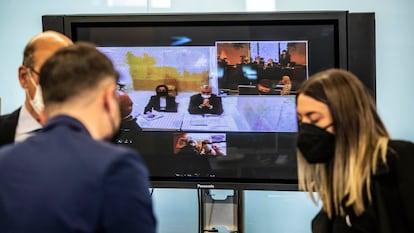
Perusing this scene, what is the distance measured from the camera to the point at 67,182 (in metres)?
1.11

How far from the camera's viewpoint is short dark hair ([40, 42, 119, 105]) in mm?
1218

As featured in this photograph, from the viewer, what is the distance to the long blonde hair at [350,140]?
1.81 m

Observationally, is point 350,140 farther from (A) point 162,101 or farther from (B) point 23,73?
(A) point 162,101

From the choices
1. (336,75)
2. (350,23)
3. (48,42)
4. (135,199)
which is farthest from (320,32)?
(135,199)

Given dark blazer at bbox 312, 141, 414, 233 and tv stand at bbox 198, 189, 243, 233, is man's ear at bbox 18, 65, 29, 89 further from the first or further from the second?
tv stand at bbox 198, 189, 243, 233

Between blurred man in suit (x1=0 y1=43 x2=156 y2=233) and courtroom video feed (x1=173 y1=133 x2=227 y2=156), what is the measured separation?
1.63 m

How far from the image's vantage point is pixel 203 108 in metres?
2.87

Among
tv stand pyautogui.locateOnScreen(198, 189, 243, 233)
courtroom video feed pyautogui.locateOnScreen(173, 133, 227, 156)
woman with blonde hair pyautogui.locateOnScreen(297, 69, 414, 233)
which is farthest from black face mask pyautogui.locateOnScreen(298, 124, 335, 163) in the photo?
tv stand pyautogui.locateOnScreen(198, 189, 243, 233)

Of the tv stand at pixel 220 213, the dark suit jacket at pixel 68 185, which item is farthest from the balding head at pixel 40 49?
the tv stand at pixel 220 213

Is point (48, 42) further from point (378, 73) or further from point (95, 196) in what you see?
point (378, 73)

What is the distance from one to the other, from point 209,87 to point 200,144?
30 cm

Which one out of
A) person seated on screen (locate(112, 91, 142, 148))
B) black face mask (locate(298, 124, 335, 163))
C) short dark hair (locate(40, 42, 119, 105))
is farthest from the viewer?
person seated on screen (locate(112, 91, 142, 148))

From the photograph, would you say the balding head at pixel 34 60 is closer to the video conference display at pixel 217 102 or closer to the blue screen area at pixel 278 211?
the video conference display at pixel 217 102

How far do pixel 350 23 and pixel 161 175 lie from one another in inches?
50.1
